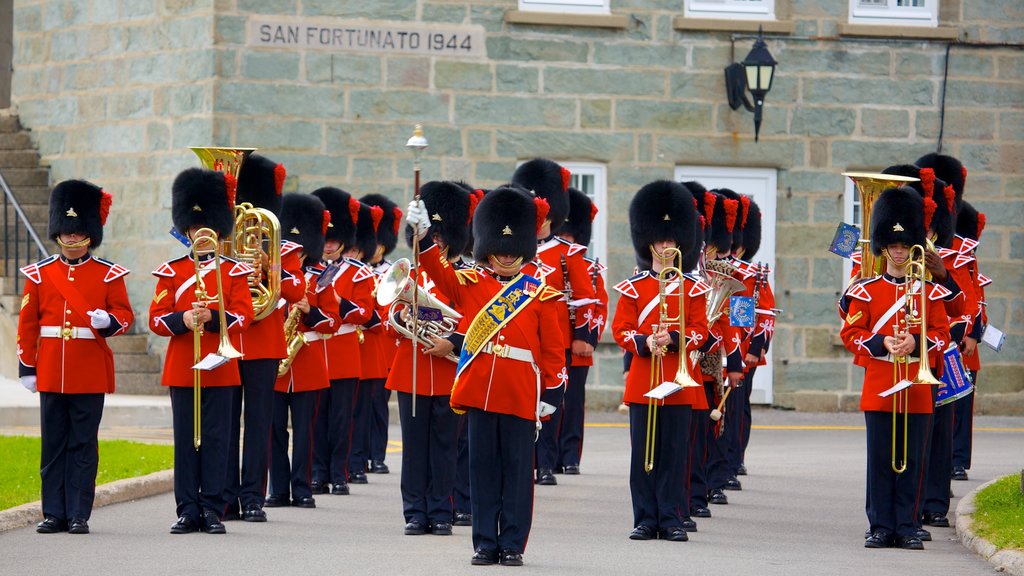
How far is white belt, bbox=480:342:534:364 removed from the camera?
356 inches

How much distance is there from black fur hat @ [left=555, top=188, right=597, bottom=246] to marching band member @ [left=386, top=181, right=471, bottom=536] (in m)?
3.26

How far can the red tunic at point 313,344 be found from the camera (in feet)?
37.9

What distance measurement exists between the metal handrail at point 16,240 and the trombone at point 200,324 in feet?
26.2

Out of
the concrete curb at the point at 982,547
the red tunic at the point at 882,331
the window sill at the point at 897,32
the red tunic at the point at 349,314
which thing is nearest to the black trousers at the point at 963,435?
the concrete curb at the point at 982,547

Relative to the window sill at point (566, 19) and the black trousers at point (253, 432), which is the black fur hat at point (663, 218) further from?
the window sill at point (566, 19)

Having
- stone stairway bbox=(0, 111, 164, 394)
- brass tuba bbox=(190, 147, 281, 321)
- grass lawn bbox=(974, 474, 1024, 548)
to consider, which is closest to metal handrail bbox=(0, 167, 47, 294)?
stone stairway bbox=(0, 111, 164, 394)

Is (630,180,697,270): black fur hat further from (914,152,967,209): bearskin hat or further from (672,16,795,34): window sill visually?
(672,16,795,34): window sill

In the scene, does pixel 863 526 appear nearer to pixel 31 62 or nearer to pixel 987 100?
pixel 987 100

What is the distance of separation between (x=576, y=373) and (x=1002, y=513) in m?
3.74

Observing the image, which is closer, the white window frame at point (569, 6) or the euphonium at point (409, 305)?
the euphonium at point (409, 305)

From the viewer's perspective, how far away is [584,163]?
18469 mm

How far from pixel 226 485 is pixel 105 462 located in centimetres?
254

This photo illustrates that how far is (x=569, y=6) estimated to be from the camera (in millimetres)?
18391

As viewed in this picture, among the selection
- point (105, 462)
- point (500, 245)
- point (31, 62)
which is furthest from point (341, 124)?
point (500, 245)
